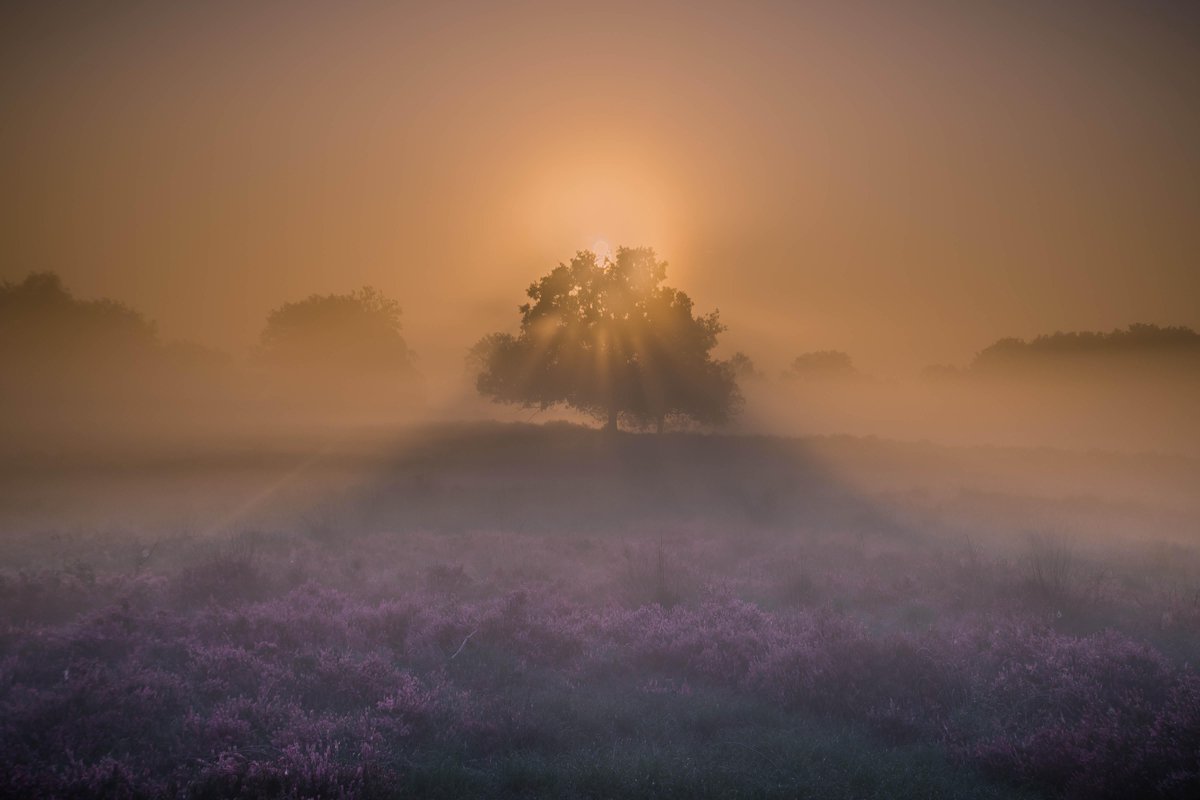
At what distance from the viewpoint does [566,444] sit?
112 feet

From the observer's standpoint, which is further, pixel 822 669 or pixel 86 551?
pixel 86 551

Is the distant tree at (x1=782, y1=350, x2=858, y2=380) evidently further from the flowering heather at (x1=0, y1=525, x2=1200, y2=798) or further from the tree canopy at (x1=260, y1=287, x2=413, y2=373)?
the flowering heather at (x1=0, y1=525, x2=1200, y2=798)

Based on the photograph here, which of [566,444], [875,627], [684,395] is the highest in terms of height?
[684,395]

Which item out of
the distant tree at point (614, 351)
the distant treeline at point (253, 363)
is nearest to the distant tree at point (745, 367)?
the distant treeline at point (253, 363)

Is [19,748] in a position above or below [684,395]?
below

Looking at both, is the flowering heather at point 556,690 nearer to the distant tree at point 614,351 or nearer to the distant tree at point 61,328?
the distant tree at point 614,351

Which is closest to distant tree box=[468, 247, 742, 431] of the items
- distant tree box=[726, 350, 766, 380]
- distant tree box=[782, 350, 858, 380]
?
distant tree box=[726, 350, 766, 380]

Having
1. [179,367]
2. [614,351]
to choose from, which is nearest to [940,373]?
[614,351]

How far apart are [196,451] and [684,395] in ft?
83.5

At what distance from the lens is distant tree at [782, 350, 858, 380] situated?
10062cm

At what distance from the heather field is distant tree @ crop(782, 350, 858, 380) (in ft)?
263

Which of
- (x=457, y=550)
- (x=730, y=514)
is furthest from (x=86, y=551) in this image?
(x=730, y=514)

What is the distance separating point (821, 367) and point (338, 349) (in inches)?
2993

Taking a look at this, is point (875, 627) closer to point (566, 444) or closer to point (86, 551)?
point (86, 551)
